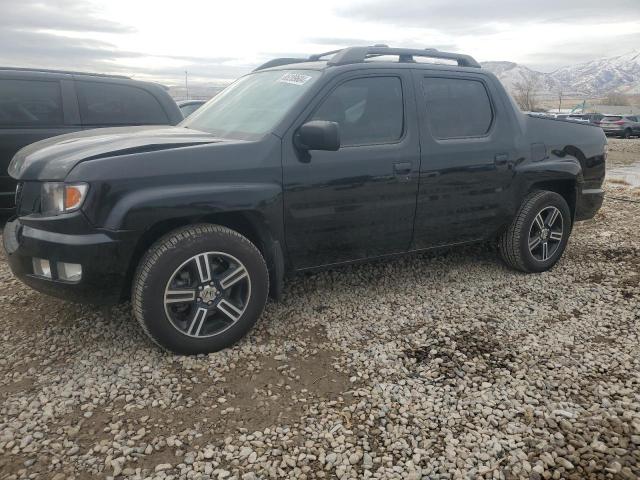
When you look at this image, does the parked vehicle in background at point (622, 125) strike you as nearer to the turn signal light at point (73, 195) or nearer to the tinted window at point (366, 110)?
the tinted window at point (366, 110)

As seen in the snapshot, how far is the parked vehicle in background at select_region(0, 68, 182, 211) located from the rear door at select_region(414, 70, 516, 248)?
339 centimetres

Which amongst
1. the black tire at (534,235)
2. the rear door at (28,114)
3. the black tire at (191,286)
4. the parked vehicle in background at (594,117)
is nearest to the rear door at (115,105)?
the rear door at (28,114)

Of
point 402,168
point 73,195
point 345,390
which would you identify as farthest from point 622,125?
point 73,195

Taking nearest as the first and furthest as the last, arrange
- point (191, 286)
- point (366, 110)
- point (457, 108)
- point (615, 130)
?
point (191, 286) → point (366, 110) → point (457, 108) → point (615, 130)

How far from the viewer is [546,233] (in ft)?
15.1

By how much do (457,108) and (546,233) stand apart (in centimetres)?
149

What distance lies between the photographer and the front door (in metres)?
3.36

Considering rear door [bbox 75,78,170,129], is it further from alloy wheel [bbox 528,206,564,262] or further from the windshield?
alloy wheel [bbox 528,206,564,262]

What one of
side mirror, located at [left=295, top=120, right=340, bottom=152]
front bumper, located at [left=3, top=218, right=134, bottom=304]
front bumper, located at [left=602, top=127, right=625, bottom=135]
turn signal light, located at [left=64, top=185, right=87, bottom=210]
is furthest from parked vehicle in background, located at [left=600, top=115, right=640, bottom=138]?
turn signal light, located at [left=64, top=185, right=87, bottom=210]

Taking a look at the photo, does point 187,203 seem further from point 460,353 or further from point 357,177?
point 460,353

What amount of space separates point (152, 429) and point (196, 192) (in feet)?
4.30

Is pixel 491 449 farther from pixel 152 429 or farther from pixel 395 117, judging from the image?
pixel 395 117

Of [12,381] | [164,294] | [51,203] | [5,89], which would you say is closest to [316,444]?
[164,294]

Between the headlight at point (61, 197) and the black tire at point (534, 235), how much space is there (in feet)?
11.3
